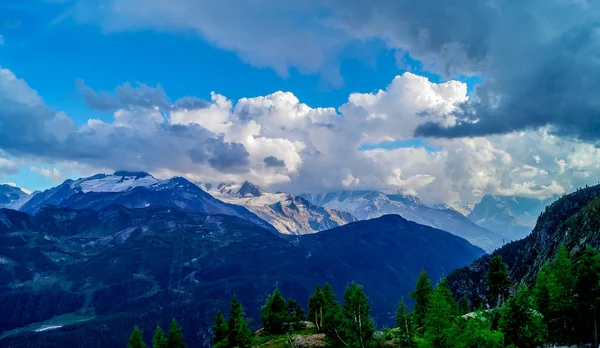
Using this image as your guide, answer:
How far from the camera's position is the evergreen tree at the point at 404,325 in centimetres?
8094

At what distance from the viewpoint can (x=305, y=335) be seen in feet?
351

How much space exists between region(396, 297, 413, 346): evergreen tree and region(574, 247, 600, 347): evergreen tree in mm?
28089

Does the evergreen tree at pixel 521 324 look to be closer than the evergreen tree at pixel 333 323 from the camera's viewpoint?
Yes

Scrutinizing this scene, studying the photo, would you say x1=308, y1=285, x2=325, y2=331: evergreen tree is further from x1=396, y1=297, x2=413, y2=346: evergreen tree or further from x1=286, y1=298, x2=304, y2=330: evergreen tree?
x1=396, y1=297, x2=413, y2=346: evergreen tree

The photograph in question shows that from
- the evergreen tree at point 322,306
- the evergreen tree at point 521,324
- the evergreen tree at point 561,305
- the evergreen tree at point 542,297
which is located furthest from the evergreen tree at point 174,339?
the evergreen tree at point 561,305

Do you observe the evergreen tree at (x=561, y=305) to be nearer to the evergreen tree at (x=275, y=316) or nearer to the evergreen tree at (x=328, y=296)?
the evergreen tree at (x=328, y=296)

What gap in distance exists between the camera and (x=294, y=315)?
12731cm

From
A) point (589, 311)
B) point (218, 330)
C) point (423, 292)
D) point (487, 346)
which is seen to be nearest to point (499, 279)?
point (423, 292)

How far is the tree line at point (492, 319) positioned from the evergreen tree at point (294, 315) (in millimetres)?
16491

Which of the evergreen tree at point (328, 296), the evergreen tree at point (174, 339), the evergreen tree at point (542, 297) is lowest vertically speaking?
the evergreen tree at point (174, 339)

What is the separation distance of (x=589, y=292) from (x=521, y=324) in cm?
1251

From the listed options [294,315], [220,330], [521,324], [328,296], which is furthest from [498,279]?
[220,330]

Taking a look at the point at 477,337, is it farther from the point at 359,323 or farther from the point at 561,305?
the point at 359,323

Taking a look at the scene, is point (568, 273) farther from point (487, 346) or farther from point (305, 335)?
point (305, 335)
